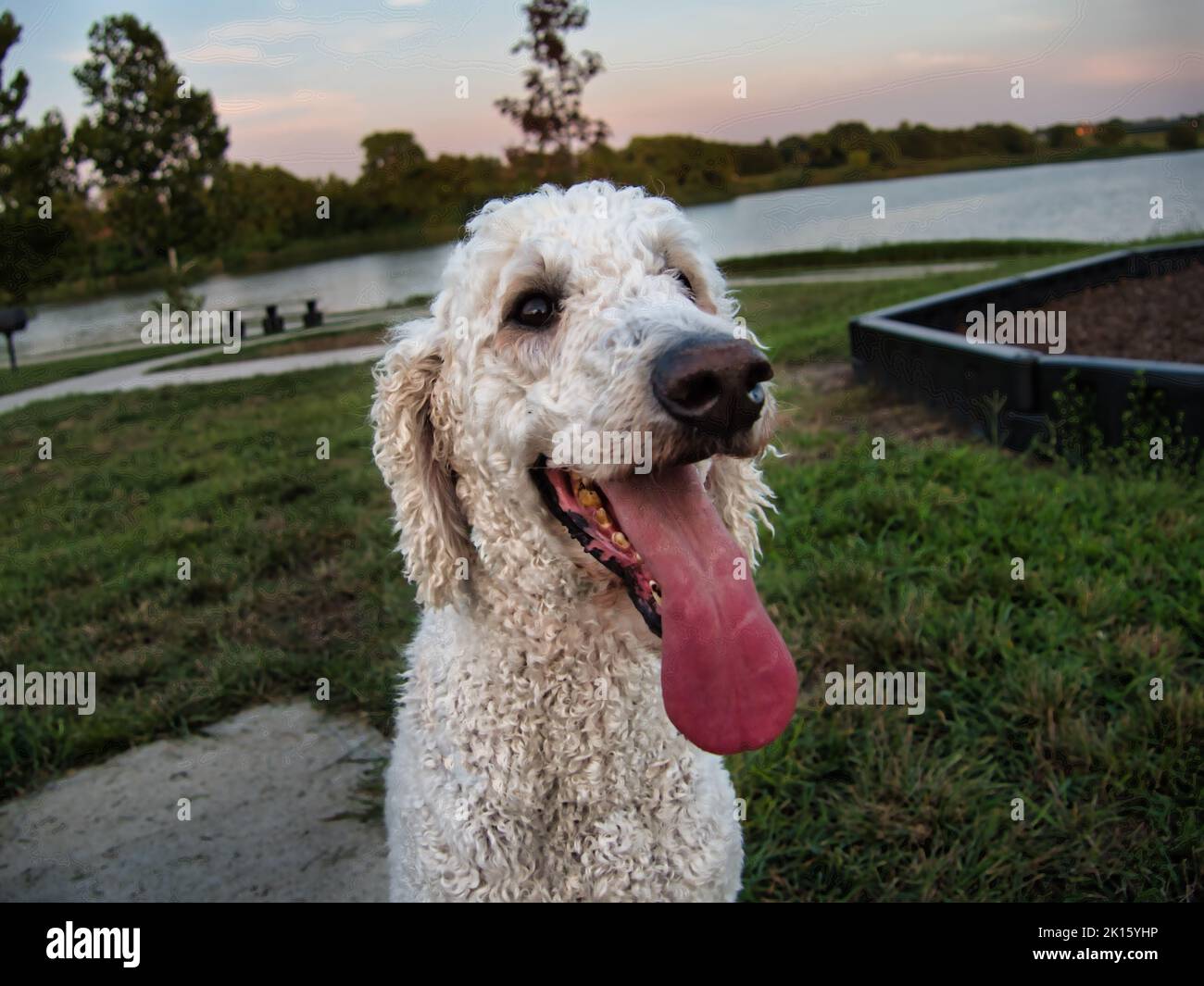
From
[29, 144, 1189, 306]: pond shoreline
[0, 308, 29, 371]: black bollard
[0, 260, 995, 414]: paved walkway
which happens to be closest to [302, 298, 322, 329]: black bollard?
[29, 144, 1189, 306]: pond shoreline

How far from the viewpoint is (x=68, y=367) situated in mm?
12406

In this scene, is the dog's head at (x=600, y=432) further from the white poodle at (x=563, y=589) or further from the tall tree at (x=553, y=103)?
the tall tree at (x=553, y=103)

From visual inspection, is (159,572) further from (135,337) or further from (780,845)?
(135,337)

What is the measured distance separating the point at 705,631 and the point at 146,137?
11.2m

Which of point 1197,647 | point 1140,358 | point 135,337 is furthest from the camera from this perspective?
point 135,337

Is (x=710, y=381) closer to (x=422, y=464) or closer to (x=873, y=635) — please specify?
(x=422, y=464)

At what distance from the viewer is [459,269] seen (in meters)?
1.93

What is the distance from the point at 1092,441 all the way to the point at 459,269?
3702mm

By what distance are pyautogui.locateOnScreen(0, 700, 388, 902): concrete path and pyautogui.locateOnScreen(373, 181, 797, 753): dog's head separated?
1.15m

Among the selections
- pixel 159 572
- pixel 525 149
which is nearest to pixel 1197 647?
pixel 159 572

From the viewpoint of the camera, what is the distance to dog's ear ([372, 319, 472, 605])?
1.88 meters

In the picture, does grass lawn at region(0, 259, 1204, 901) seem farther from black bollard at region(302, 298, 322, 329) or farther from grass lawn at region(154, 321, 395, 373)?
black bollard at region(302, 298, 322, 329)

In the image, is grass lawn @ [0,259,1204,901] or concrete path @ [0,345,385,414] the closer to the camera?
grass lawn @ [0,259,1204,901]

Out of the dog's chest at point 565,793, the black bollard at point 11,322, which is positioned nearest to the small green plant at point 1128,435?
the dog's chest at point 565,793
